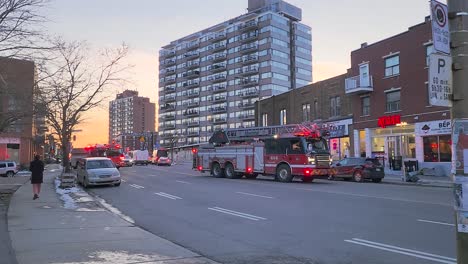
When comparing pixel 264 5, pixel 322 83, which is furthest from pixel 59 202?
pixel 264 5

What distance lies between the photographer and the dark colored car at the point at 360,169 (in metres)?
27.5

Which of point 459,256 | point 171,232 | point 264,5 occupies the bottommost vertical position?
point 171,232

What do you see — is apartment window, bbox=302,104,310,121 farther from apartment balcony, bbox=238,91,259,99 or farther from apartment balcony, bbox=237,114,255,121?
apartment balcony, bbox=238,91,259,99

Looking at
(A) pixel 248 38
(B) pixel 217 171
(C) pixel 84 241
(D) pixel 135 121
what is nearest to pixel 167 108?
(D) pixel 135 121

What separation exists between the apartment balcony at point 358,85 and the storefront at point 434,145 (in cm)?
560

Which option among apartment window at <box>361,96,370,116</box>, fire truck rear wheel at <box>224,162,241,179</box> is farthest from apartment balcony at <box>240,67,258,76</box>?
fire truck rear wheel at <box>224,162,241,179</box>

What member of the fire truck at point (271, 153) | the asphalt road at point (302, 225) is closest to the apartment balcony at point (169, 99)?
the fire truck at point (271, 153)

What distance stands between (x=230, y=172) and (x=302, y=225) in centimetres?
1917

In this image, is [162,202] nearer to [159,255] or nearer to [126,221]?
[126,221]

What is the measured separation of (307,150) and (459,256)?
2112 centimetres

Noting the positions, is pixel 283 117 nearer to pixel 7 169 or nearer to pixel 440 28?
pixel 7 169

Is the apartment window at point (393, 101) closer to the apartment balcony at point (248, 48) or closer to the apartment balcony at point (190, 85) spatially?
the apartment balcony at point (248, 48)

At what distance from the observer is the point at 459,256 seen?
4492 millimetres

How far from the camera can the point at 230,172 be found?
3045 cm
